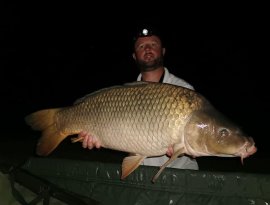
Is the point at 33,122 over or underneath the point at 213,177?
over

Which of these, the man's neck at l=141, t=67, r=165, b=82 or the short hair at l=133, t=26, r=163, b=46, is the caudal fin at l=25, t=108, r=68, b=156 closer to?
the man's neck at l=141, t=67, r=165, b=82

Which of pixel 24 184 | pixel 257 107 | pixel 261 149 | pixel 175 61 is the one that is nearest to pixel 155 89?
pixel 24 184

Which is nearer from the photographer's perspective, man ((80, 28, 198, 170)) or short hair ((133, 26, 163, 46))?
man ((80, 28, 198, 170))

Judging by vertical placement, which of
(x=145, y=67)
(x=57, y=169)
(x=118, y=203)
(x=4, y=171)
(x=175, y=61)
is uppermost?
(x=145, y=67)

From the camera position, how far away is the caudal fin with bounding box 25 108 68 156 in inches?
84.0

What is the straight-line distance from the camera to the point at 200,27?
2906 cm

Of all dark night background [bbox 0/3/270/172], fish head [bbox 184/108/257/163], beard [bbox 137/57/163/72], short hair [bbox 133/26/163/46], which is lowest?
dark night background [bbox 0/3/270/172]

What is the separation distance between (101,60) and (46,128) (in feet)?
67.7

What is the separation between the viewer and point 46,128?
2168 millimetres

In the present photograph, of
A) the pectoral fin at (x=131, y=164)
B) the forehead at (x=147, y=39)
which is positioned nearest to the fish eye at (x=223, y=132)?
the pectoral fin at (x=131, y=164)

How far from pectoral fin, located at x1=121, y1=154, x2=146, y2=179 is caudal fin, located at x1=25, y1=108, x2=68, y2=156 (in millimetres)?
420

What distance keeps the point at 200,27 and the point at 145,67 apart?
2756 centimetres

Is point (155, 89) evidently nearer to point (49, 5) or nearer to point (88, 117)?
point (88, 117)

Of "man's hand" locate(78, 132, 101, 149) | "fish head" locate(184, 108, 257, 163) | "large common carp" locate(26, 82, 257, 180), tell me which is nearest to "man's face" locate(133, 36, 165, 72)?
"large common carp" locate(26, 82, 257, 180)
